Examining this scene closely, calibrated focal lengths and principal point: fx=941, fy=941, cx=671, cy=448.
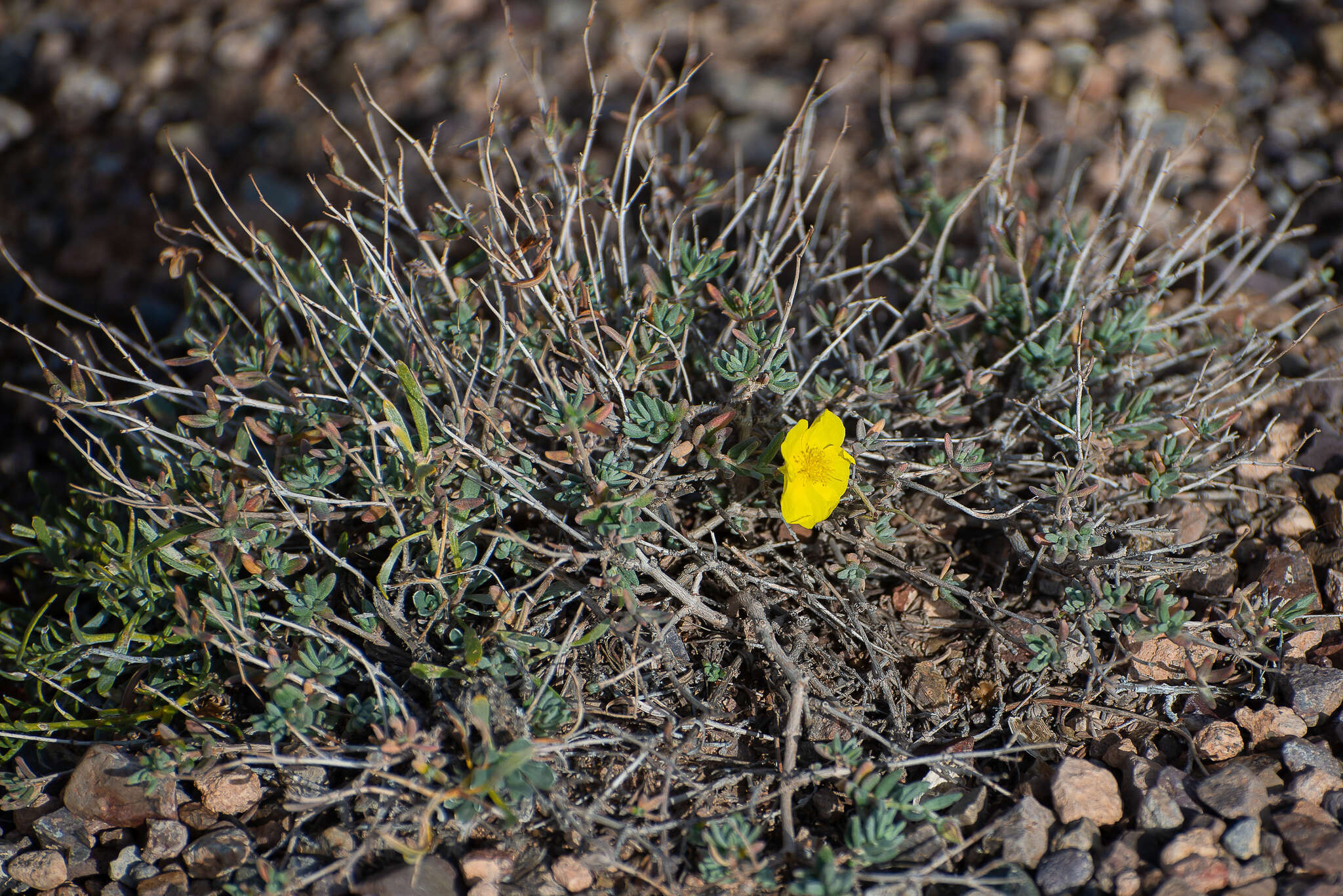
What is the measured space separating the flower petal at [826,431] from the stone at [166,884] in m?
1.73

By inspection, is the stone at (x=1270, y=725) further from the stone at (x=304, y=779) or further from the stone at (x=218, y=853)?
the stone at (x=218, y=853)

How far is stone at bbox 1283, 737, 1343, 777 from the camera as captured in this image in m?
2.08

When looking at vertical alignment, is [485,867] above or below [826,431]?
below

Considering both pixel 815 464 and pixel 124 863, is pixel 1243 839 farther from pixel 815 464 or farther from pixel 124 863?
pixel 124 863

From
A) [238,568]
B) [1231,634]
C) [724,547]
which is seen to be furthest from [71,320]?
[1231,634]

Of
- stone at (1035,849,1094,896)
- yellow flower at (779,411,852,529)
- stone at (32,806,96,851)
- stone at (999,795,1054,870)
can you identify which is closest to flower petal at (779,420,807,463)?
yellow flower at (779,411,852,529)

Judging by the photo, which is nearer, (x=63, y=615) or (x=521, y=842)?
(x=521, y=842)

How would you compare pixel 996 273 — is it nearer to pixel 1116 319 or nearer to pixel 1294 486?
pixel 1116 319

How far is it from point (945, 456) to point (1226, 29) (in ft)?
9.07

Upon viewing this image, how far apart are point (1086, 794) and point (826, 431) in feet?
3.20

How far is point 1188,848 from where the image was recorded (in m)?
1.94

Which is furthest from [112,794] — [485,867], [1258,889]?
[1258,889]

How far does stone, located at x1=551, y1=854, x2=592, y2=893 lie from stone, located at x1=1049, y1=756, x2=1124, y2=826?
1034mm

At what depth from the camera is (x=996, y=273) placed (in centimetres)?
276
